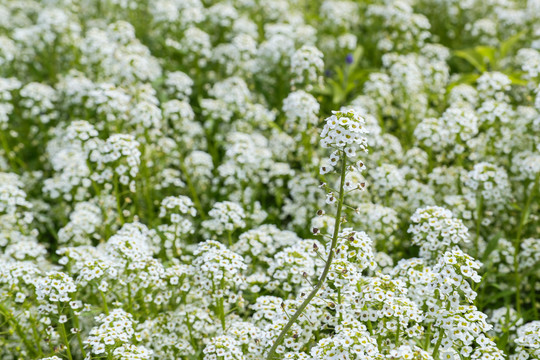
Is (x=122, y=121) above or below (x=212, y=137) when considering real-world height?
below

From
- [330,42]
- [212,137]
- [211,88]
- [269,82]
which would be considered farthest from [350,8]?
[212,137]

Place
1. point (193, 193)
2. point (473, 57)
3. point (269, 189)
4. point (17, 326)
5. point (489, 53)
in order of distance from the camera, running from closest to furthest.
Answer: point (17, 326) → point (193, 193) → point (269, 189) → point (489, 53) → point (473, 57)

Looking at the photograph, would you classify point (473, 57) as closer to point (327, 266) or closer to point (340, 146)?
point (340, 146)

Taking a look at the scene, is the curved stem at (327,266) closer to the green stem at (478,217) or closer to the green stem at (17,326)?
the green stem at (17,326)

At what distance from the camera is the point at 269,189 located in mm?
8930

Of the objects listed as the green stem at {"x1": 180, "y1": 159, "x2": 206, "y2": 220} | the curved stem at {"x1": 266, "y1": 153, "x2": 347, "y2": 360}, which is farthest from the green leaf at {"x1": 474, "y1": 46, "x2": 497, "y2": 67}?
the curved stem at {"x1": 266, "y1": 153, "x2": 347, "y2": 360}

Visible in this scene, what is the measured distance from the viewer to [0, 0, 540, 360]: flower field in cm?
517

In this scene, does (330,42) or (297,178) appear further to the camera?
(330,42)

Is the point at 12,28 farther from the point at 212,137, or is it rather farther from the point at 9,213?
the point at 9,213

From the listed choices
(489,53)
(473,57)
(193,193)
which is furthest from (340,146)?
(473,57)

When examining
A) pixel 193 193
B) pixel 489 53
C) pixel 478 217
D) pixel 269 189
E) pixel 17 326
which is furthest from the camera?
pixel 489 53

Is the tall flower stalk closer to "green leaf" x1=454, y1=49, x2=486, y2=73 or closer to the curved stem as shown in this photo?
the curved stem

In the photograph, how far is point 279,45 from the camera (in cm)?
995

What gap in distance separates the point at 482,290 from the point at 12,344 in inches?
205
